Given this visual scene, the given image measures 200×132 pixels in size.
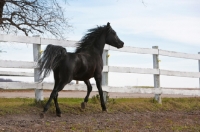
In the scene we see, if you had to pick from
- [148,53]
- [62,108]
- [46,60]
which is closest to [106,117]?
[62,108]

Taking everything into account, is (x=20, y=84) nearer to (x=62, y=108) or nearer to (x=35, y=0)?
(x=62, y=108)

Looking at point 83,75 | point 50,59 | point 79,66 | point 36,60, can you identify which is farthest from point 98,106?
point 50,59

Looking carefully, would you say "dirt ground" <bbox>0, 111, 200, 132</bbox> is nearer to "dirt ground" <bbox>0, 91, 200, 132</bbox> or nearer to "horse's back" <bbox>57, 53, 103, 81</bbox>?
"dirt ground" <bbox>0, 91, 200, 132</bbox>

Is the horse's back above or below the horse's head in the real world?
below

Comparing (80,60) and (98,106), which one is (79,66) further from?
(98,106)

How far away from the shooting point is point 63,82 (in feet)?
31.5

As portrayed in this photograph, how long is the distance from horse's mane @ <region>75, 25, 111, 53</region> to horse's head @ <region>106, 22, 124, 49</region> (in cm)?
8

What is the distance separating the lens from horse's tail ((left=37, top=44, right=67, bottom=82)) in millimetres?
9547

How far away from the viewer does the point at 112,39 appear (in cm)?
1188

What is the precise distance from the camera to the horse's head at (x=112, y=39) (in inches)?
467

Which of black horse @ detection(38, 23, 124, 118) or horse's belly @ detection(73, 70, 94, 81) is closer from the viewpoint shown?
black horse @ detection(38, 23, 124, 118)

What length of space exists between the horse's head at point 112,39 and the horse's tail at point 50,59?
7.98 feet

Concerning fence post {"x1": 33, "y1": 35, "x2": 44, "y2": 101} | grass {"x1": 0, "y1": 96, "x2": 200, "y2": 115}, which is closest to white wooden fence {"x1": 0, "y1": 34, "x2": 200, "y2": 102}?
fence post {"x1": 33, "y1": 35, "x2": 44, "y2": 101}

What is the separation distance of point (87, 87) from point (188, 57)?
19.4 ft
